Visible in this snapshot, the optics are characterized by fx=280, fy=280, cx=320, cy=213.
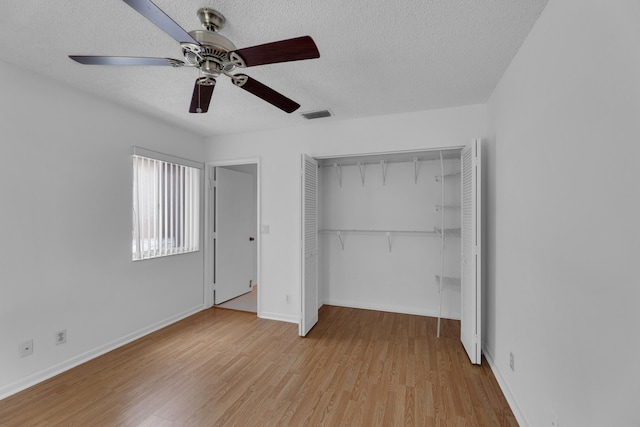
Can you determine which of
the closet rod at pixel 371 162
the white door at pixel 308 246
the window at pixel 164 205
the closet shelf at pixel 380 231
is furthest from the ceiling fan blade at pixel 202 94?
the closet shelf at pixel 380 231

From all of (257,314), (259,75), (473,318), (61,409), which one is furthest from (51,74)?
(473,318)

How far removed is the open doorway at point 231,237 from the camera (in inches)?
167

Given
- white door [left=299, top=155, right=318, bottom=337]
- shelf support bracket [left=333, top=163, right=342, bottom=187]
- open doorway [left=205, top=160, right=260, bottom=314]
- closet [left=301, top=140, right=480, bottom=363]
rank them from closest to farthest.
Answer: white door [left=299, top=155, right=318, bottom=337] < closet [left=301, top=140, right=480, bottom=363] < shelf support bracket [left=333, top=163, right=342, bottom=187] < open doorway [left=205, top=160, right=260, bottom=314]

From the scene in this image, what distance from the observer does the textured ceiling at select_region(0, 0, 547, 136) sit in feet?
5.26

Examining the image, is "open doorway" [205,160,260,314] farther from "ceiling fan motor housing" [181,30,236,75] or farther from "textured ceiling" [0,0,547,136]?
"ceiling fan motor housing" [181,30,236,75]

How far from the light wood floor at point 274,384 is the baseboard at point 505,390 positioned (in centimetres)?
5

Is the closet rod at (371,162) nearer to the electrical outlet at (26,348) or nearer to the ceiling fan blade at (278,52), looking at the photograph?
the ceiling fan blade at (278,52)

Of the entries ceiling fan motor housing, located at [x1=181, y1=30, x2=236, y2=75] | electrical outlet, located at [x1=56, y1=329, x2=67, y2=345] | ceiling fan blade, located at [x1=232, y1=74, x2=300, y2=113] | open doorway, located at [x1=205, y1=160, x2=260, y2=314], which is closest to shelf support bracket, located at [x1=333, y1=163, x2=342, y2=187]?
open doorway, located at [x1=205, y1=160, x2=260, y2=314]

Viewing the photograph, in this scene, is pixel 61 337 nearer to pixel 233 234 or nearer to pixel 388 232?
pixel 233 234

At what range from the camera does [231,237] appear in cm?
459

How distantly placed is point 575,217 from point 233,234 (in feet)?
14.0

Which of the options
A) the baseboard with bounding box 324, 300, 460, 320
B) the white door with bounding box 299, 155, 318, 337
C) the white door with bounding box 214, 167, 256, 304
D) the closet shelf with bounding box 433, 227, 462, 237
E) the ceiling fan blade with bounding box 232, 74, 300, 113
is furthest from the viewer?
the white door with bounding box 214, 167, 256, 304

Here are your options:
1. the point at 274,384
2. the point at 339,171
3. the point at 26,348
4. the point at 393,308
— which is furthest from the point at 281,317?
the point at 26,348

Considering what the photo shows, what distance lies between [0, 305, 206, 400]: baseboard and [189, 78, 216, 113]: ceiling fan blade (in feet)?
8.36
